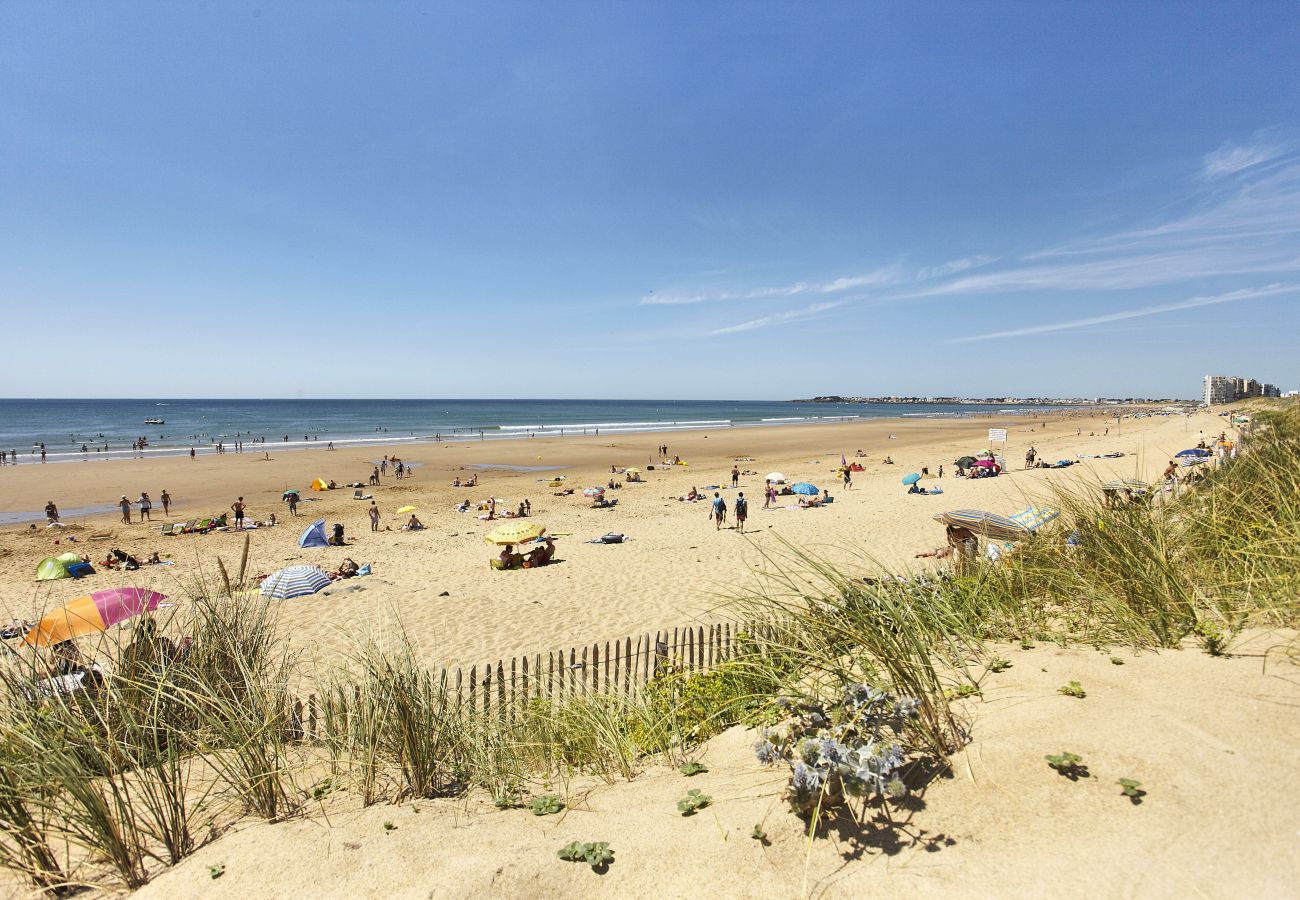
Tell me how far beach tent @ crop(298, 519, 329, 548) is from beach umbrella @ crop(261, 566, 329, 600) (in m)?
5.06

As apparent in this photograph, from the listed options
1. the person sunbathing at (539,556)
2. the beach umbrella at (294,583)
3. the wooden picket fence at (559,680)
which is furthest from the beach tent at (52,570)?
the wooden picket fence at (559,680)

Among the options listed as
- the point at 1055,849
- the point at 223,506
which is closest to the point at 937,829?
the point at 1055,849

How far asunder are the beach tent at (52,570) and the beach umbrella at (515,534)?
34.0 feet

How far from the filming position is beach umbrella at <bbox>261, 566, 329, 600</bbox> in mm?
12398

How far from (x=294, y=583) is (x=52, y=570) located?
704 centimetres

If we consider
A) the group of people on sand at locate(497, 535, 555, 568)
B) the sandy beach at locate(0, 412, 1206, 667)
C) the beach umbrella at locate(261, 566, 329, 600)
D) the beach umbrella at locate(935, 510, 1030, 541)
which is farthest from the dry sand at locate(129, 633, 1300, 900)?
the group of people on sand at locate(497, 535, 555, 568)

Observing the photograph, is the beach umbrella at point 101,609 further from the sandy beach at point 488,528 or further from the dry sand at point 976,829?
the dry sand at point 976,829

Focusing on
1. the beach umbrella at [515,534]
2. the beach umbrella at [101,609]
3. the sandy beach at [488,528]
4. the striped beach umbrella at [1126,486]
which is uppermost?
the striped beach umbrella at [1126,486]

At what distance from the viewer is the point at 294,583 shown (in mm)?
12727

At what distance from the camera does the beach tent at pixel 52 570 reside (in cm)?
1415

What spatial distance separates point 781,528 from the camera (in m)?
18.3

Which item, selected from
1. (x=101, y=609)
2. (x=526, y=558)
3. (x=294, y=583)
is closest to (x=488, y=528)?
(x=526, y=558)

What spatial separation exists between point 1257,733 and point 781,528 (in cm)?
1569

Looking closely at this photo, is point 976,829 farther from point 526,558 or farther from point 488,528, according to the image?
point 488,528
